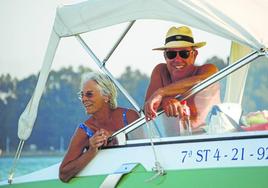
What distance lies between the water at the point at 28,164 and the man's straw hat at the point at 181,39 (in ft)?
5.25

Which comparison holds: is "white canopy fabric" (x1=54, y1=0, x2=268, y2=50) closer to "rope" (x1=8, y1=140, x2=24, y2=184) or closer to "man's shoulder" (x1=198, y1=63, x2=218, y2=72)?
"man's shoulder" (x1=198, y1=63, x2=218, y2=72)

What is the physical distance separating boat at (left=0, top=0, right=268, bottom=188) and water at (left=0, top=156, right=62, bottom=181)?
107 centimetres

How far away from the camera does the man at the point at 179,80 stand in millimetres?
7031

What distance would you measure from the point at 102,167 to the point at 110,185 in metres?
0.21

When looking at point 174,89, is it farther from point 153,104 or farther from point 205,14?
point 205,14

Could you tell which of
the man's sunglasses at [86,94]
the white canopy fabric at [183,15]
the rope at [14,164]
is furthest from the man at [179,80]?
the rope at [14,164]

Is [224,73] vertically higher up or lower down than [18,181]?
higher up

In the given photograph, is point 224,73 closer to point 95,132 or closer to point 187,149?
point 187,149

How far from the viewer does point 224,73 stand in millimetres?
6926

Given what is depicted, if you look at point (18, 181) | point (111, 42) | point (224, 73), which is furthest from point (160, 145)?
point (18, 181)

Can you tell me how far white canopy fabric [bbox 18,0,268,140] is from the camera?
22.4 ft

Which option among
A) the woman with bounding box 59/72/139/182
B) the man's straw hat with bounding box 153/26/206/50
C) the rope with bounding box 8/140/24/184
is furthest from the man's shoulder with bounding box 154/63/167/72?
the rope with bounding box 8/140/24/184

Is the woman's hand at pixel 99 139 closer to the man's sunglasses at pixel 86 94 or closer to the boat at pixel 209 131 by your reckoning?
the boat at pixel 209 131

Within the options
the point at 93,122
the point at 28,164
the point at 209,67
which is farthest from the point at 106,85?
the point at 28,164
